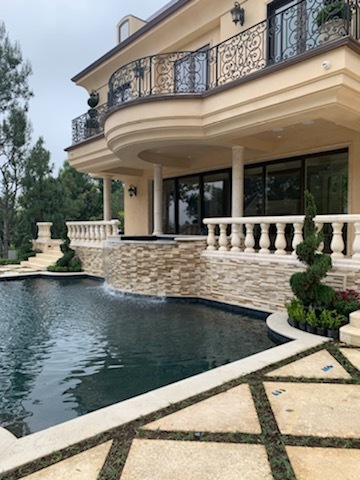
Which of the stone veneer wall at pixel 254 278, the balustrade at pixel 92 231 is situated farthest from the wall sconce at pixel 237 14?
the balustrade at pixel 92 231

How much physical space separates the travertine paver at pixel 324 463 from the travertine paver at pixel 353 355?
1.75 metres

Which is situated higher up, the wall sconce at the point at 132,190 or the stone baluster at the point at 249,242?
the wall sconce at the point at 132,190

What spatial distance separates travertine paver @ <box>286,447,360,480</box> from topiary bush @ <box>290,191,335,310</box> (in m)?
3.23

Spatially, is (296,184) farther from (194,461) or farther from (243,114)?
(194,461)

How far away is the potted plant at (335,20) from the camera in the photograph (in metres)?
6.42

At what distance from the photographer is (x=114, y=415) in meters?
2.86

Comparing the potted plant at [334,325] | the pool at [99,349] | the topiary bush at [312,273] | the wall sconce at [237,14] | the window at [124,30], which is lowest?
the pool at [99,349]

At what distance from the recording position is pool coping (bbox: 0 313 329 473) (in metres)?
2.40

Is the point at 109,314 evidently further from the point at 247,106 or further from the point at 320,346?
the point at 247,106

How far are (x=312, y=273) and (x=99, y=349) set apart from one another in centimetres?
334

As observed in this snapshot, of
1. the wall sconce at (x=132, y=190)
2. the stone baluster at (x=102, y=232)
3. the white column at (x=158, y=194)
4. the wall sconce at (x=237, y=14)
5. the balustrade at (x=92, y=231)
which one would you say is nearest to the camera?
the wall sconce at (x=237, y=14)

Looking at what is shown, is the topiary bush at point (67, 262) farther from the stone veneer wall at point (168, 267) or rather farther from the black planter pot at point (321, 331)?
the black planter pot at point (321, 331)

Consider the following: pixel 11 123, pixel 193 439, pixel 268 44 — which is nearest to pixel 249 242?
pixel 268 44

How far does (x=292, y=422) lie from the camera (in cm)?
279
